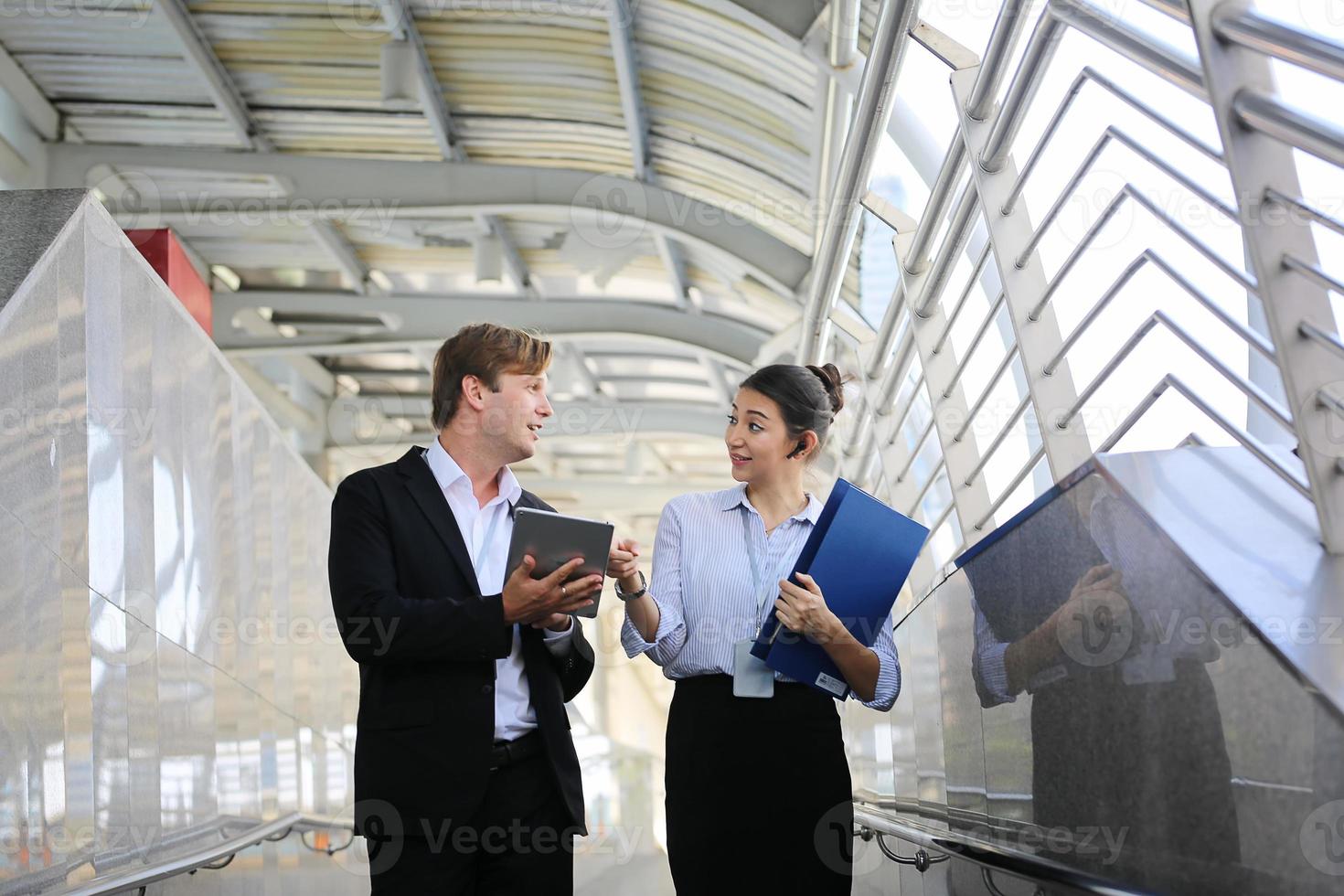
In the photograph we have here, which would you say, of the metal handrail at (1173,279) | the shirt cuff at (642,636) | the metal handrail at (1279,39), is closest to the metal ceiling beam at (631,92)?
the metal handrail at (1173,279)

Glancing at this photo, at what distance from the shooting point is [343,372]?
18250mm

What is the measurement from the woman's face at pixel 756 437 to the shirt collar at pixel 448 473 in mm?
564

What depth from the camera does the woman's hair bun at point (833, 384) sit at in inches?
146

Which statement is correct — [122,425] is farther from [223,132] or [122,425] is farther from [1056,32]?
[223,132]

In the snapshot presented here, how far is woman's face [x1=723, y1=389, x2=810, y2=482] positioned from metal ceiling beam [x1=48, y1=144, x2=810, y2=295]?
22.3 ft

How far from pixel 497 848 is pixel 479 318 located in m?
11.8

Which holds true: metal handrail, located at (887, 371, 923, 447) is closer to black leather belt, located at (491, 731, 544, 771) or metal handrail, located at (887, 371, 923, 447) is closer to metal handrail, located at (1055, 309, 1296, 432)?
metal handrail, located at (1055, 309, 1296, 432)

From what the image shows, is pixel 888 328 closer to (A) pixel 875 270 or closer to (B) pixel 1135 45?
(A) pixel 875 270

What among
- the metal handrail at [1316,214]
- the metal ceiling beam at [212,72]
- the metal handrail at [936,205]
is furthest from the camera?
the metal ceiling beam at [212,72]

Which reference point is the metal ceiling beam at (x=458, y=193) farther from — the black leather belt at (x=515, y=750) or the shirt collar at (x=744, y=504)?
the black leather belt at (x=515, y=750)

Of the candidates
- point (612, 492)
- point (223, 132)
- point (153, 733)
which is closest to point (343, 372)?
point (612, 492)

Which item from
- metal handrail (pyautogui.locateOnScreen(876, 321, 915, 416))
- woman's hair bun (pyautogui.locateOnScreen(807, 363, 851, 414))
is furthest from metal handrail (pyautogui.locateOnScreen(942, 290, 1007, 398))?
woman's hair bun (pyautogui.locateOnScreen(807, 363, 851, 414))

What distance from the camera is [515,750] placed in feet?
9.78

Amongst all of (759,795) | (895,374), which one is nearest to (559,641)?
(759,795)
